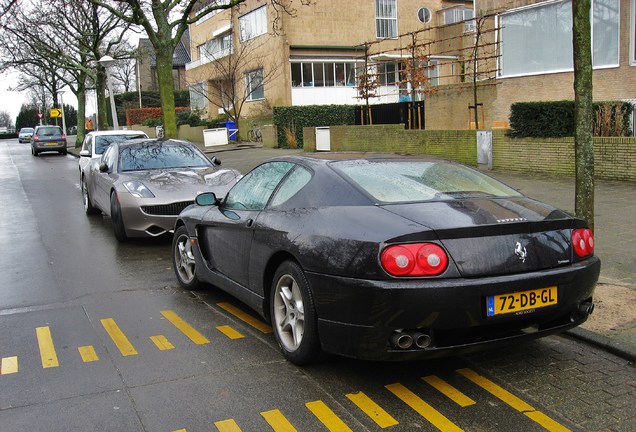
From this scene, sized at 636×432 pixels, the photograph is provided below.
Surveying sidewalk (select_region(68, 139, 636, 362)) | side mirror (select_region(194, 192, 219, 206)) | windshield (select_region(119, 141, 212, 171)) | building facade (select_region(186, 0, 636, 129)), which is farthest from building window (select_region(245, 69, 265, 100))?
side mirror (select_region(194, 192, 219, 206))

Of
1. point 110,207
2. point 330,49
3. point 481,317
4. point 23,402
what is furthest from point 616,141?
point 330,49

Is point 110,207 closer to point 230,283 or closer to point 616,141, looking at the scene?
point 230,283

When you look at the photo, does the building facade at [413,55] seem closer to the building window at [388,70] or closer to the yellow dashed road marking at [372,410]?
the building window at [388,70]

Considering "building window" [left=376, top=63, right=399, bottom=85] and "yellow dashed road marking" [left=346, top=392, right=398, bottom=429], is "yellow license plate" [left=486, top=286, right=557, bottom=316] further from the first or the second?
"building window" [left=376, top=63, right=399, bottom=85]

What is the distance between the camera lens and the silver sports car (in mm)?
9125

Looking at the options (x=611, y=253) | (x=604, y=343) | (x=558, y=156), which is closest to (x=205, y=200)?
(x=604, y=343)

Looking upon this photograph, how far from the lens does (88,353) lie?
493 centimetres

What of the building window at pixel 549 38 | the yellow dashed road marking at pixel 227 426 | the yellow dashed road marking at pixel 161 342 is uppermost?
the building window at pixel 549 38

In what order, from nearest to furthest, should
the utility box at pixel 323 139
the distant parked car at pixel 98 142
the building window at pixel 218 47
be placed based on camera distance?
the distant parked car at pixel 98 142
the utility box at pixel 323 139
the building window at pixel 218 47

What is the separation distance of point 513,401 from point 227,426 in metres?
1.71

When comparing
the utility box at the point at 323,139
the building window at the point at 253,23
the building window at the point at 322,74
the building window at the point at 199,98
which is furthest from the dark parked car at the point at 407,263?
the building window at the point at 199,98

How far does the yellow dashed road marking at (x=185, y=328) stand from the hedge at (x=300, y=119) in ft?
72.6

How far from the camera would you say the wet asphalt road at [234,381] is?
3.74 m

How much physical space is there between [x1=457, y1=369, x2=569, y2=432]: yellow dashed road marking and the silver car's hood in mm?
5367
